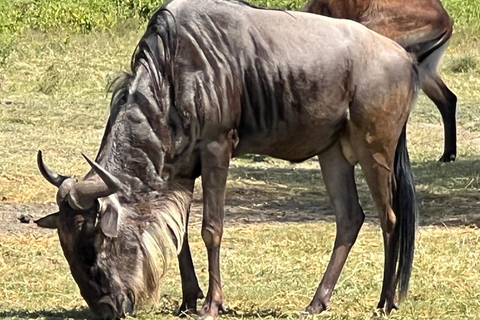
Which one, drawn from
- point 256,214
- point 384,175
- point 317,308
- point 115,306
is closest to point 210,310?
point 115,306

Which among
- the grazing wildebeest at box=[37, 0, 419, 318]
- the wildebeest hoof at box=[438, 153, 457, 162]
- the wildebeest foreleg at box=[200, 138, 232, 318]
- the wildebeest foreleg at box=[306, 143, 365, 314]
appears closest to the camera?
the grazing wildebeest at box=[37, 0, 419, 318]

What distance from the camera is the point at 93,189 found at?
19.8ft

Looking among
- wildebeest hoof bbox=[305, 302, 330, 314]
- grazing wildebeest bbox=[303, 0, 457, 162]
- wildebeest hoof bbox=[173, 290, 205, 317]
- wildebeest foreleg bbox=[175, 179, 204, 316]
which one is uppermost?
wildebeest foreleg bbox=[175, 179, 204, 316]

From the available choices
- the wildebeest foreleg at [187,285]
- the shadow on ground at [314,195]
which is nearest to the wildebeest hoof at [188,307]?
the wildebeest foreleg at [187,285]

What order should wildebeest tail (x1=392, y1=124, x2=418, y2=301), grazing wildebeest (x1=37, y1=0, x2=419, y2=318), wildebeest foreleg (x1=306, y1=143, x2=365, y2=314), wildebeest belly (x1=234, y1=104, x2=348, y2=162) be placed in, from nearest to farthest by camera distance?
1. grazing wildebeest (x1=37, y1=0, x2=419, y2=318)
2. wildebeest belly (x1=234, y1=104, x2=348, y2=162)
3. wildebeest tail (x1=392, y1=124, x2=418, y2=301)
4. wildebeest foreleg (x1=306, y1=143, x2=365, y2=314)

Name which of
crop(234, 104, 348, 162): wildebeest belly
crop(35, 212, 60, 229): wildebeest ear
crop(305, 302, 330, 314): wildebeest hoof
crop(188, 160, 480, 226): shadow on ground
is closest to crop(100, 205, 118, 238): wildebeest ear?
crop(35, 212, 60, 229): wildebeest ear

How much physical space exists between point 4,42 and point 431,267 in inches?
521

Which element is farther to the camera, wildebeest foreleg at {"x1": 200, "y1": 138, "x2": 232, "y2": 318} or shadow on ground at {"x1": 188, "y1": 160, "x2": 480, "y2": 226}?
shadow on ground at {"x1": 188, "y1": 160, "x2": 480, "y2": 226}

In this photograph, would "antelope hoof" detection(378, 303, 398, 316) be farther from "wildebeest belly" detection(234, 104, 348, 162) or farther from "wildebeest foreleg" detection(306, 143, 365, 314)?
"wildebeest belly" detection(234, 104, 348, 162)

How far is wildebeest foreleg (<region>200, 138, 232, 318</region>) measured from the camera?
249 inches

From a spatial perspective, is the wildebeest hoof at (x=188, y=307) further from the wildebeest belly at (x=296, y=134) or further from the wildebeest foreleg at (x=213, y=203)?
the wildebeest belly at (x=296, y=134)

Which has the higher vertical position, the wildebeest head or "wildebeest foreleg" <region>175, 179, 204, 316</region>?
the wildebeest head

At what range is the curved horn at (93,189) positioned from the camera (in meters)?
5.98

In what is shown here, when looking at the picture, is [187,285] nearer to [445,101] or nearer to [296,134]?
[296,134]
